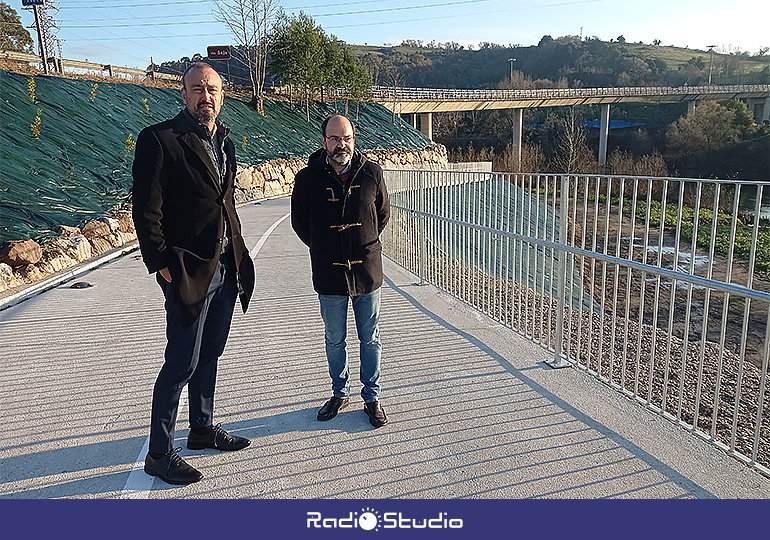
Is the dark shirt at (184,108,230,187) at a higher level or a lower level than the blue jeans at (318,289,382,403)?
higher

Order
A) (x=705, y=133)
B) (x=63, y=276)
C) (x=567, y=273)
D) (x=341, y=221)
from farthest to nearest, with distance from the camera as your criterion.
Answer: (x=705, y=133), (x=63, y=276), (x=567, y=273), (x=341, y=221)

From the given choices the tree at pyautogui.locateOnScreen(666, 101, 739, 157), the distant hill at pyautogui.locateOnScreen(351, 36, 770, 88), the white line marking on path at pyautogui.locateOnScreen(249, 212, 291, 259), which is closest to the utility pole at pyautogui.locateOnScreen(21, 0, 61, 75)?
the white line marking on path at pyautogui.locateOnScreen(249, 212, 291, 259)

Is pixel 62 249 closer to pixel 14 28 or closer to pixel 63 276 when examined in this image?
pixel 63 276

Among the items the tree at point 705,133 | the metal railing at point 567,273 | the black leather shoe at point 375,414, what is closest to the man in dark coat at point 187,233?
the black leather shoe at point 375,414

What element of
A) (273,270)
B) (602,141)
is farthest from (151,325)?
(602,141)

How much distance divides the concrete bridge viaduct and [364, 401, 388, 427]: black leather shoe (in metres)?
45.1

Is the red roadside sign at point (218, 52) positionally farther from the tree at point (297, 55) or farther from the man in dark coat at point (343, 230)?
the man in dark coat at point (343, 230)

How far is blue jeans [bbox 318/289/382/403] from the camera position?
147 inches

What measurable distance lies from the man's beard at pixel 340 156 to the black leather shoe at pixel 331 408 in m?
1.64

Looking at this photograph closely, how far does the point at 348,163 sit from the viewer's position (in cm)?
357

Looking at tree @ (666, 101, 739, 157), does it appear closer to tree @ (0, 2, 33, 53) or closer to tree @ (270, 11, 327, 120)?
tree @ (270, 11, 327, 120)

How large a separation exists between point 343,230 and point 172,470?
1719 mm

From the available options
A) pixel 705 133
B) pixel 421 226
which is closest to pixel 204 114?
pixel 421 226

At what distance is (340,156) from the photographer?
3482 mm
